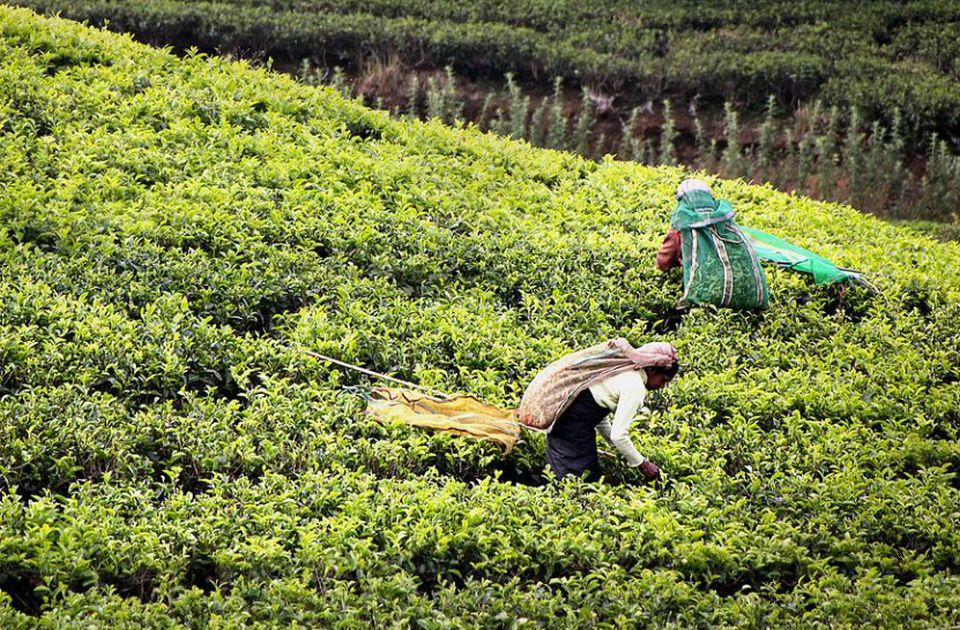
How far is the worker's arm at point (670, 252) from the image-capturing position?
790 centimetres

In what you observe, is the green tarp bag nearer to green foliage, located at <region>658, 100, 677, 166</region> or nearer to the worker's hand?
the worker's hand

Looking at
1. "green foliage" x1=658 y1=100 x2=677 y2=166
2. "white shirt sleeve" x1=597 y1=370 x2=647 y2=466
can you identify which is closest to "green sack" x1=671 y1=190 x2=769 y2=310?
"white shirt sleeve" x1=597 y1=370 x2=647 y2=466

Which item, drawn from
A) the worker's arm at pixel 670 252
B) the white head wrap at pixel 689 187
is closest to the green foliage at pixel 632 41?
the white head wrap at pixel 689 187

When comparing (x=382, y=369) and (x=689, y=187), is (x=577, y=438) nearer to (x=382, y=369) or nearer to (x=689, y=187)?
(x=382, y=369)

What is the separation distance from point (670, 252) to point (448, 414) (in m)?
2.70

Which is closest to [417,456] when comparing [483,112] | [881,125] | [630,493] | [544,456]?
[544,456]

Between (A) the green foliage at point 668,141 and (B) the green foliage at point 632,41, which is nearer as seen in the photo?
(A) the green foliage at point 668,141

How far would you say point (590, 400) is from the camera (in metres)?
5.63

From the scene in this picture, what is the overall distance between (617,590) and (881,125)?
13128 millimetres

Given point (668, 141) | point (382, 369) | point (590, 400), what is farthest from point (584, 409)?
point (668, 141)

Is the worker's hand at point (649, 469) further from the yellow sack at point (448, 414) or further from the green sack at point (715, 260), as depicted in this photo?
the green sack at point (715, 260)

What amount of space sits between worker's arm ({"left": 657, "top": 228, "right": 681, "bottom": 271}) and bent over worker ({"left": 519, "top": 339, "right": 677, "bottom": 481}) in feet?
7.71

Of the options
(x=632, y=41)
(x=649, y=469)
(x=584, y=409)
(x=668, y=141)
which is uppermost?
(x=632, y=41)

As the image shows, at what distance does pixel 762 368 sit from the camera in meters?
7.01
